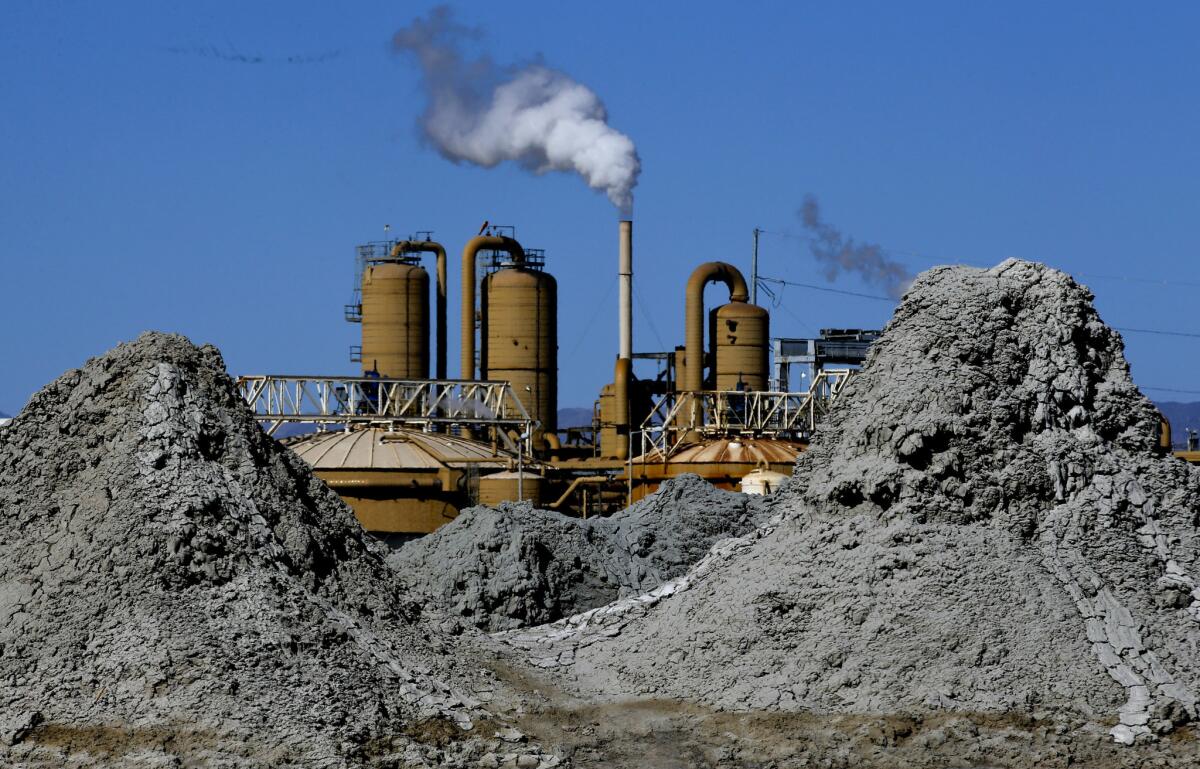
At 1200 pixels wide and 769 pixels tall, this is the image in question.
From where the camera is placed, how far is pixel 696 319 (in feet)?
194

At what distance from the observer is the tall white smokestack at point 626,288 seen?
60438 millimetres

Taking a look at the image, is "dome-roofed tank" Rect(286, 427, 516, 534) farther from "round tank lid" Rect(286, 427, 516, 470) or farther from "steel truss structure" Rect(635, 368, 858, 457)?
"steel truss structure" Rect(635, 368, 858, 457)

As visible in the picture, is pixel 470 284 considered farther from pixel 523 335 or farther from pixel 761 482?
pixel 761 482

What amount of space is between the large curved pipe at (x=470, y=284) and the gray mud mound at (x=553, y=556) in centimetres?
3952

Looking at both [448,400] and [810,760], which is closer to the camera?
[810,760]

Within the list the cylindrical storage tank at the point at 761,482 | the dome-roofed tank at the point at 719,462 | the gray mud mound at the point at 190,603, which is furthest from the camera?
the dome-roofed tank at the point at 719,462

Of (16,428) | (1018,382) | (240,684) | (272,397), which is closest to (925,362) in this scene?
(1018,382)

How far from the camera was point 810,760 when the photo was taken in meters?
12.0

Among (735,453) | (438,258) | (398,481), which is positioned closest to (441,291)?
(438,258)

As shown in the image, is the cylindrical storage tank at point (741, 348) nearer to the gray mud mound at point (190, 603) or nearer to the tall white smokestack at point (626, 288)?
the tall white smokestack at point (626, 288)

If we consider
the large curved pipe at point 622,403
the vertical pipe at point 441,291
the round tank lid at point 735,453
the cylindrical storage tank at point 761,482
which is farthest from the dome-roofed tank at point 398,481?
the vertical pipe at point 441,291

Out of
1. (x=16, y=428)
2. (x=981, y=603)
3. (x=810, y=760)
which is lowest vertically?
(x=810, y=760)

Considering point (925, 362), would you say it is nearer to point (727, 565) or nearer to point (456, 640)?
point (727, 565)

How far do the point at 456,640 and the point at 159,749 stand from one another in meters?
3.45
